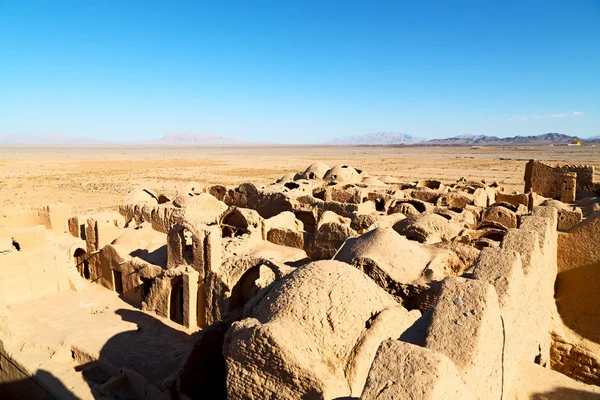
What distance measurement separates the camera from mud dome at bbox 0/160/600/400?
169 inches

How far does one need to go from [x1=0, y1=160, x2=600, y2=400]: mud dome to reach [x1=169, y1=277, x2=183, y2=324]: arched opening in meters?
0.04

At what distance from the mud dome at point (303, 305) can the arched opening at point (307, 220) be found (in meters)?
0.06

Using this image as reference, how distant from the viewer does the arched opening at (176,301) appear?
10.2 m

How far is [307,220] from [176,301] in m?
7.60

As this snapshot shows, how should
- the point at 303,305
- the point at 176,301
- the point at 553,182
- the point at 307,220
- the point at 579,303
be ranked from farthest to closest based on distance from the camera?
the point at 553,182
the point at 307,220
the point at 176,301
the point at 579,303
the point at 303,305

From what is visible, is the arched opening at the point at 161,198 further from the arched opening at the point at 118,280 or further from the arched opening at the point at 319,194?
the arched opening at the point at 319,194

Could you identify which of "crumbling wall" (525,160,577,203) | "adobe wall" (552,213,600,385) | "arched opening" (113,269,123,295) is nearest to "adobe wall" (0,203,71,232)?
"arched opening" (113,269,123,295)

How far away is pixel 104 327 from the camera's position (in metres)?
9.72

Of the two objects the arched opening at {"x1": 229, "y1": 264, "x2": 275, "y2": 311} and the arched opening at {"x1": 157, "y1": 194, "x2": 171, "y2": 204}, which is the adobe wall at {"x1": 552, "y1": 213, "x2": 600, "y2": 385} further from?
the arched opening at {"x1": 157, "y1": 194, "x2": 171, "y2": 204}

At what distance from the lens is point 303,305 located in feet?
17.8

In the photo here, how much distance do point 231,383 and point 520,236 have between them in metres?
4.88

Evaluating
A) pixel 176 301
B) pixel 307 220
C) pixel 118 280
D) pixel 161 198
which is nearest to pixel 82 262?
pixel 118 280

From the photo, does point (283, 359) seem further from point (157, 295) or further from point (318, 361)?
point (157, 295)

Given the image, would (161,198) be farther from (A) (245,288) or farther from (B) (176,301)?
(A) (245,288)
